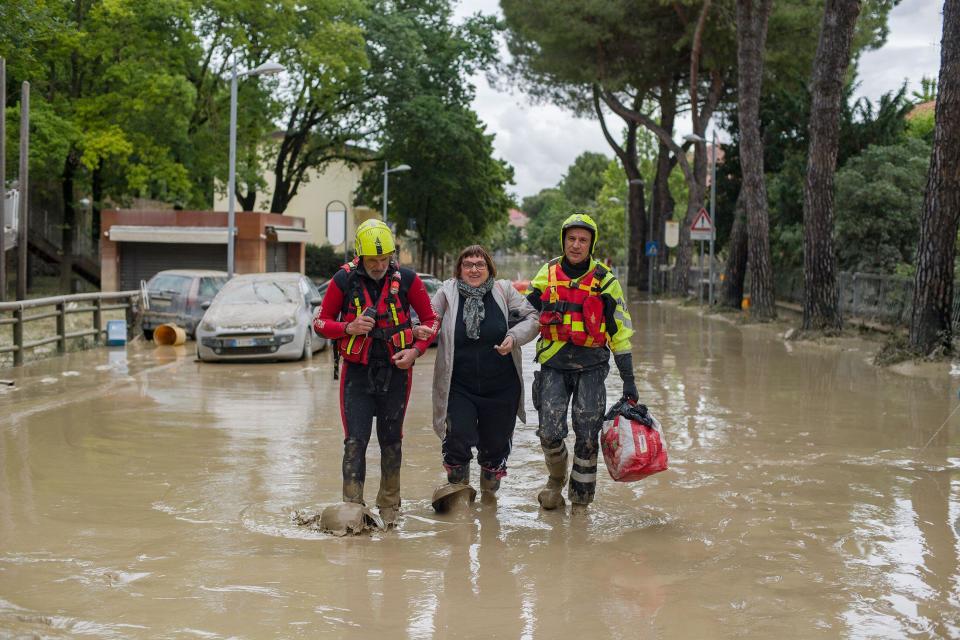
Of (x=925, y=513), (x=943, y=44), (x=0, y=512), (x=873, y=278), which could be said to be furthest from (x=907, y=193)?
(x=0, y=512)

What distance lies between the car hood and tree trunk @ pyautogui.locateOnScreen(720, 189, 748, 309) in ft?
61.6

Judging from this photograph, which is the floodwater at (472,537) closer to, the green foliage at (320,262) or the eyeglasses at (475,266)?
the eyeglasses at (475,266)

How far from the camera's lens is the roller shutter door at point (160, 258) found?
37000 millimetres

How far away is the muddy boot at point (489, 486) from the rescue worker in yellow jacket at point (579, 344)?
43cm

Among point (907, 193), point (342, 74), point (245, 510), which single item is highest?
point (342, 74)

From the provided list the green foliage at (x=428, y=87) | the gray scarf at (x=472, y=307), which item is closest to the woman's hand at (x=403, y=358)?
the gray scarf at (x=472, y=307)

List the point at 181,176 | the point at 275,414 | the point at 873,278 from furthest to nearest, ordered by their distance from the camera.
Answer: the point at 181,176, the point at 873,278, the point at 275,414

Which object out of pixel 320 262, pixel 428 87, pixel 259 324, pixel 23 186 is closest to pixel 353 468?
pixel 259 324

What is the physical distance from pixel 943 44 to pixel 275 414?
1065cm

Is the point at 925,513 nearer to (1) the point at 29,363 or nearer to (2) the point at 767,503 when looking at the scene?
(2) the point at 767,503

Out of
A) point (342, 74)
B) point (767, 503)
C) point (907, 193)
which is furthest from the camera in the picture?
point (342, 74)

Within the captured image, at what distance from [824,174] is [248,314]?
11548 millimetres

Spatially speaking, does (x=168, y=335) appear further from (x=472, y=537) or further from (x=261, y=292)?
(x=472, y=537)

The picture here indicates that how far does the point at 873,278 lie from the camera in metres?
25.6
